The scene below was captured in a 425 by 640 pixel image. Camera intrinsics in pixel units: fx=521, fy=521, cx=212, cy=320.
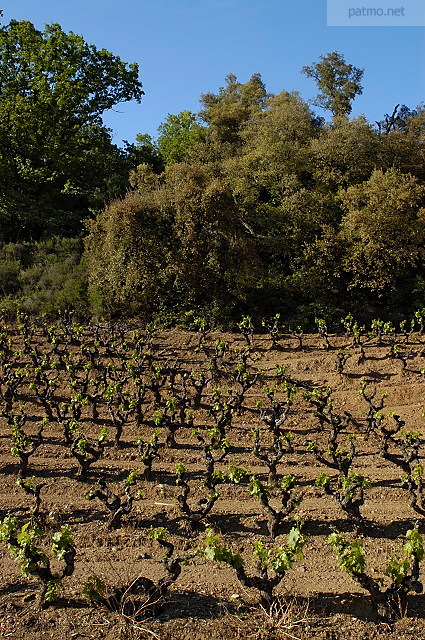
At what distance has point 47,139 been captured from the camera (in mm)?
22562

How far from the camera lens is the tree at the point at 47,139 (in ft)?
71.1

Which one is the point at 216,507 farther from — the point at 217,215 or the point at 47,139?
the point at 47,139

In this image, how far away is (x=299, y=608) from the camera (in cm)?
484

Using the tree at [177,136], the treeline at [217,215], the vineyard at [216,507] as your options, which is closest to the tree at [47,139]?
the treeline at [217,215]

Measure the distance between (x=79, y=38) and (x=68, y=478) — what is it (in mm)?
22028

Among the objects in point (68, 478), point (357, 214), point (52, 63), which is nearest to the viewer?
point (68, 478)

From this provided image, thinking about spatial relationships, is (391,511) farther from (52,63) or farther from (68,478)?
(52,63)

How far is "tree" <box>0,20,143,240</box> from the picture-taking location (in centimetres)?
2166

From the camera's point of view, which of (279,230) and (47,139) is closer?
(279,230)

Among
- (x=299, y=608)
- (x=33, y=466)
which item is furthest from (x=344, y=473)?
(x=33, y=466)

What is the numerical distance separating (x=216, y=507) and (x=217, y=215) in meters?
10.7

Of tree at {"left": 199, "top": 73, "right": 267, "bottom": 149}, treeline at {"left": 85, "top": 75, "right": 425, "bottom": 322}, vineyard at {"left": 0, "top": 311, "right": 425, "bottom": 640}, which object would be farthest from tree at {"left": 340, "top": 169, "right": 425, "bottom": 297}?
tree at {"left": 199, "top": 73, "right": 267, "bottom": 149}

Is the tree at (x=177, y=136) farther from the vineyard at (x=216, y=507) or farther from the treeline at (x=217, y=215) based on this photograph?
the vineyard at (x=216, y=507)

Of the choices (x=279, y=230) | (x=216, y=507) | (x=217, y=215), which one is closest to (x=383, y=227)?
(x=279, y=230)
